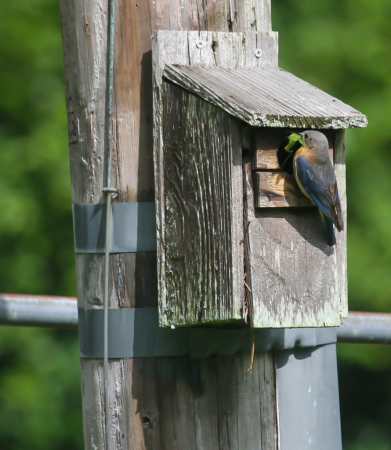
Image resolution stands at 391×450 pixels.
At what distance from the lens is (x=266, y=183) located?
2178mm

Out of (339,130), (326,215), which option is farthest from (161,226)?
(339,130)

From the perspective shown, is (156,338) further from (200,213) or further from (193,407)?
(200,213)

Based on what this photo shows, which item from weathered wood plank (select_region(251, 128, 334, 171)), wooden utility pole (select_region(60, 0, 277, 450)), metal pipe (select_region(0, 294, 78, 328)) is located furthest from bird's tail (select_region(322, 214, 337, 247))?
metal pipe (select_region(0, 294, 78, 328))

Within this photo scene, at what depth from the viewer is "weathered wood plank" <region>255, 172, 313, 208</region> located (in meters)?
2.16

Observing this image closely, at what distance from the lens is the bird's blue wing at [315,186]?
84.8 inches

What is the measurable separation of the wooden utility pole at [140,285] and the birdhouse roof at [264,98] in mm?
185

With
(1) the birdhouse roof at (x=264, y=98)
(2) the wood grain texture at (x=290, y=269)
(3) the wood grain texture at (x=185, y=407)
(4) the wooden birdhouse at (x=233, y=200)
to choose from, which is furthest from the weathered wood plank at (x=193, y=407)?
(1) the birdhouse roof at (x=264, y=98)

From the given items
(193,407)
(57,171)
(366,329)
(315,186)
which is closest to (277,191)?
(315,186)

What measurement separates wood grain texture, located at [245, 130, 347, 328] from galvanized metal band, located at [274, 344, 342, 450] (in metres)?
0.30

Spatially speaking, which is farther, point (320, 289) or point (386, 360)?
point (386, 360)

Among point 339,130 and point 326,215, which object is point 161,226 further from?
point 339,130

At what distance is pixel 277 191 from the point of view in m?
2.20

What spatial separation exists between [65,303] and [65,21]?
1108 mm

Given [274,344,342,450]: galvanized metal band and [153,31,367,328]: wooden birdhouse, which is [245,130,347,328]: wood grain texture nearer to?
[153,31,367,328]: wooden birdhouse
